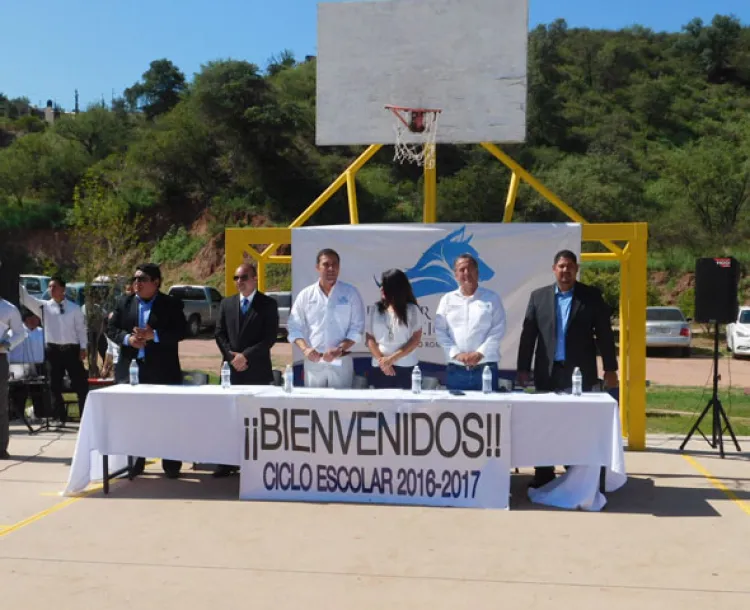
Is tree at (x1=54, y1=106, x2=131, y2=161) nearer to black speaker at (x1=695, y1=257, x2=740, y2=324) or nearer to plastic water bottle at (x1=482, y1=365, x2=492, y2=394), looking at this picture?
black speaker at (x1=695, y1=257, x2=740, y2=324)

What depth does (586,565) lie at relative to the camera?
509 cm

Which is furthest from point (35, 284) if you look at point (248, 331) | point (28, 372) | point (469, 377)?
point (469, 377)

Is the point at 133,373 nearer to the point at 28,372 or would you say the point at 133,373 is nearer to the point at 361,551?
the point at 361,551

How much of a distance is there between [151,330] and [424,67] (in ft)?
13.8

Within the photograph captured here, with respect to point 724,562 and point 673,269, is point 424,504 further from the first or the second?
point 673,269

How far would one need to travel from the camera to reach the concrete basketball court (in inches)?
180

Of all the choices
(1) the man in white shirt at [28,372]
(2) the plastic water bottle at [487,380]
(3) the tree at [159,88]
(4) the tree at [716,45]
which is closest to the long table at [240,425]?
(2) the plastic water bottle at [487,380]

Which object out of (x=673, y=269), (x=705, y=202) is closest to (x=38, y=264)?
Result: (x=673, y=269)

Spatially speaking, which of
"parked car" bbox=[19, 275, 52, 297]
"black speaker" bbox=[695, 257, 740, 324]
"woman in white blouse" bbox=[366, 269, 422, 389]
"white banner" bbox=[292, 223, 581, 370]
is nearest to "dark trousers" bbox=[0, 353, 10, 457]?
"white banner" bbox=[292, 223, 581, 370]

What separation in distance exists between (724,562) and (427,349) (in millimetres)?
4703

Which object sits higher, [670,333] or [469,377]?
[469,377]

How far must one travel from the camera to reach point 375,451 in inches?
255

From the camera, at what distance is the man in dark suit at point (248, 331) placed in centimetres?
750

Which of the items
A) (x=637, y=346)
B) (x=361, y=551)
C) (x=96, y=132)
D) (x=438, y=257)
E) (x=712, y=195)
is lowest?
(x=361, y=551)
